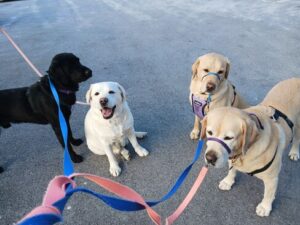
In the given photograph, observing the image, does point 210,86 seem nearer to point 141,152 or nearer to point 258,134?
point 258,134

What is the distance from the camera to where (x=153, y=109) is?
415 cm

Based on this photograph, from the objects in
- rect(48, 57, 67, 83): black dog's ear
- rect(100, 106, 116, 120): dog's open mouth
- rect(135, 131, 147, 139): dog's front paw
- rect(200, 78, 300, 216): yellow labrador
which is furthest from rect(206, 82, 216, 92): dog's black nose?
rect(48, 57, 67, 83): black dog's ear

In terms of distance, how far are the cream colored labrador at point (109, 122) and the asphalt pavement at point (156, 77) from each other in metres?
0.19

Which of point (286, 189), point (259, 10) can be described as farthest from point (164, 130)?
point (259, 10)

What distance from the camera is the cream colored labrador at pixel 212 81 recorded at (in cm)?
285

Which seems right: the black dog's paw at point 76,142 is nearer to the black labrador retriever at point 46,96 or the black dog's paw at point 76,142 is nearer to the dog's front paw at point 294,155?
the black labrador retriever at point 46,96

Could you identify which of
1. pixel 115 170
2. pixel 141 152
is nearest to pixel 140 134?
pixel 141 152

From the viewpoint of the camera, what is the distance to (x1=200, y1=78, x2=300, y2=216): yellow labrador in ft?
6.28

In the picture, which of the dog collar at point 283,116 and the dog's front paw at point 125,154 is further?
the dog's front paw at point 125,154

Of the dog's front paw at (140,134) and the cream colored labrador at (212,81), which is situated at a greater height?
the cream colored labrador at (212,81)

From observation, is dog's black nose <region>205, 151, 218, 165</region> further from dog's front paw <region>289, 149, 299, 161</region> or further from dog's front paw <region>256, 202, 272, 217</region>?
dog's front paw <region>289, 149, 299, 161</region>

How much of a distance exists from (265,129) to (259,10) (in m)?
7.41

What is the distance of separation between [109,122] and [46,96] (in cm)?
78

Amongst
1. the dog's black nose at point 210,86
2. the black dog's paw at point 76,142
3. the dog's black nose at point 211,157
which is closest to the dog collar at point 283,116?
the dog's black nose at point 210,86
